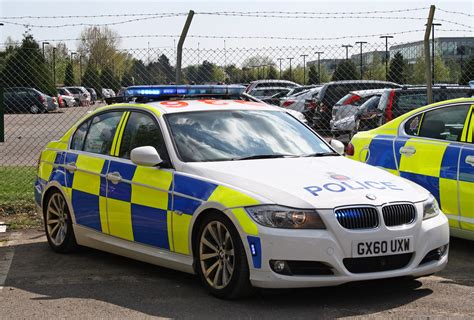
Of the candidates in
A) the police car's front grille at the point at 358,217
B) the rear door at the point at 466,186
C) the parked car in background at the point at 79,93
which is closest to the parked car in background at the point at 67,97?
the parked car in background at the point at 79,93

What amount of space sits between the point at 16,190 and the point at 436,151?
225 inches

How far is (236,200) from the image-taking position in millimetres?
5480

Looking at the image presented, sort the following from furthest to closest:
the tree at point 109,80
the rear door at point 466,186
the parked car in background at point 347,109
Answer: the parked car in background at point 347,109, the tree at point 109,80, the rear door at point 466,186

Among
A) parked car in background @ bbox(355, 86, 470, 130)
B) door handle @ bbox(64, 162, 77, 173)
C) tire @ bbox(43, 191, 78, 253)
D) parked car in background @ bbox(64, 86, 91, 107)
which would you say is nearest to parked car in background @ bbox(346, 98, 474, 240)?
door handle @ bbox(64, 162, 77, 173)

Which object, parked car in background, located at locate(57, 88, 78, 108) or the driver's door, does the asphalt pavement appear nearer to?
the driver's door

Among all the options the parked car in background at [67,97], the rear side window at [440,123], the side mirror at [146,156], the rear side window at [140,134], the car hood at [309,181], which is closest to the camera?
the car hood at [309,181]

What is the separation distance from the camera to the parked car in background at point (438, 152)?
23.3 ft

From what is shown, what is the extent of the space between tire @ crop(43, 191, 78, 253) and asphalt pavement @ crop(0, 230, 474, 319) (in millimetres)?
353

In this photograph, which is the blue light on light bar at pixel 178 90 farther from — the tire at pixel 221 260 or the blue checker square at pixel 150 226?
the tire at pixel 221 260

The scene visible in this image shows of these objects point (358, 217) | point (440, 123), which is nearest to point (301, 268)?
point (358, 217)

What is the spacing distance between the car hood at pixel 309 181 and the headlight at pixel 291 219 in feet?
0.16

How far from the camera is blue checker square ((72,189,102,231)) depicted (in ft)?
22.6

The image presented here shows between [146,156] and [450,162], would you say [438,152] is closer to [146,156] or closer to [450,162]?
[450,162]

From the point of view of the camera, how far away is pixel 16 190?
10.7 meters
